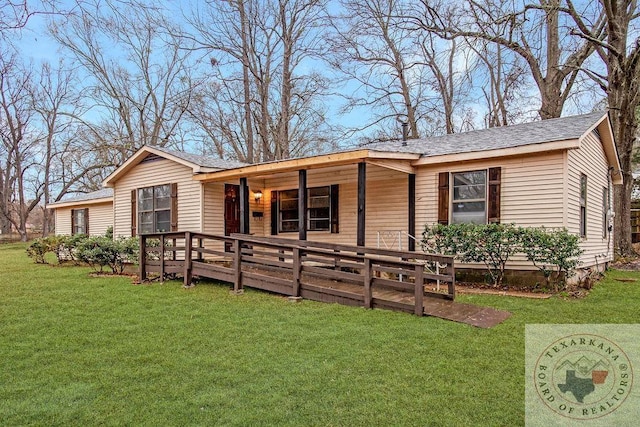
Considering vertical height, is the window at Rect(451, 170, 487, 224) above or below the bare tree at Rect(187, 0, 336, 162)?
below

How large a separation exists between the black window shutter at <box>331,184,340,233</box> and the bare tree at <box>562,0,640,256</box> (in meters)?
8.16

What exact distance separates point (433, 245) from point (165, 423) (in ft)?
21.4

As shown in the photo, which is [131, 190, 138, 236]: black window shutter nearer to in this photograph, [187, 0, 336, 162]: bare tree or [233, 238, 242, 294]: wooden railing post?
[233, 238, 242, 294]: wooden railing post

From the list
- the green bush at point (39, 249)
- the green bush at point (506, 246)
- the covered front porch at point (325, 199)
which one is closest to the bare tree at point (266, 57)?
the covered front porch at point (325, 199)

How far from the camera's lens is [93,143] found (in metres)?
24.4

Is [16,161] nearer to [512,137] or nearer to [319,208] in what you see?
[319,208]

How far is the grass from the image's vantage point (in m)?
2.86

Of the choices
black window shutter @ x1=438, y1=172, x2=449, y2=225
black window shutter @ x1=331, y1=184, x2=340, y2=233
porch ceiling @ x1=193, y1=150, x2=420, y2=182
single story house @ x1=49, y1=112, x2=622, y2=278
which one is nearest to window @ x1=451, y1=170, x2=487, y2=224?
single story house @ x1=49, y1=112, x2=622, y2=278

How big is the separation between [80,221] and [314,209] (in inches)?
491

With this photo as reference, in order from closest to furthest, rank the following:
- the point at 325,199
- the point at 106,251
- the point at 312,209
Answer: the point at 106,251, the point at 325,199, the point at 312,209

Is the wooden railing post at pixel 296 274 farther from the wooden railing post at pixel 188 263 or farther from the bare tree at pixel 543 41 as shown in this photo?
the bare tree at pixel 543 41

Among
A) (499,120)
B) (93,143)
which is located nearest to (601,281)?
(499,120)

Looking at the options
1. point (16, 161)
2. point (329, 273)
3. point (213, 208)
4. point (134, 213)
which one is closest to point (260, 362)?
point (329, 273)
